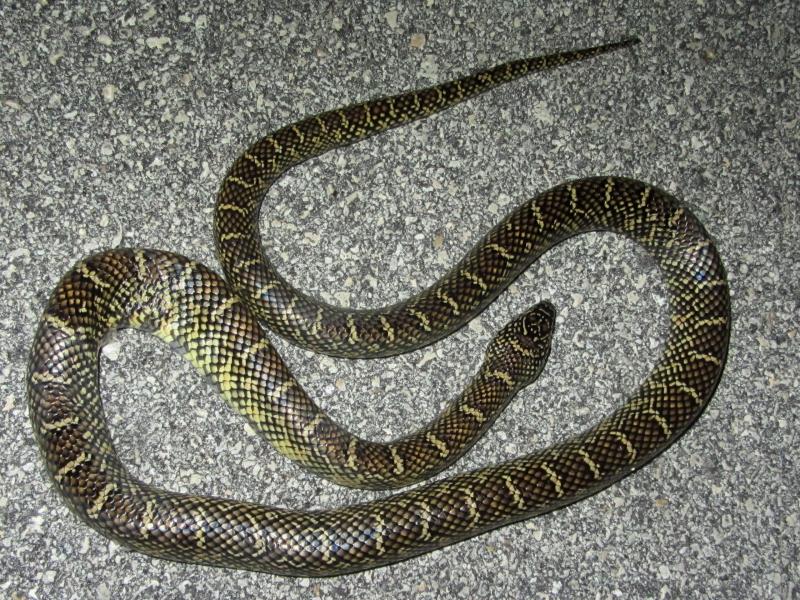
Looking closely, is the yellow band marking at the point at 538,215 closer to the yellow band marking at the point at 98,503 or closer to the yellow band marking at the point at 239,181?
the yellow band marking at the point at 239,181

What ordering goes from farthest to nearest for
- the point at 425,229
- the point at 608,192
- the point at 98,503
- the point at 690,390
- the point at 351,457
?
1. the point at 425,229
2. the point at 608,192
3. the point at 690,390
4. the point at 351,457
5. the point at 98,503

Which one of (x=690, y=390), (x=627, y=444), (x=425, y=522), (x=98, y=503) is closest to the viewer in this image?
(x=98, y=503)

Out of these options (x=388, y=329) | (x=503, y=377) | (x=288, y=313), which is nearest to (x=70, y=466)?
(x=288, y=313)

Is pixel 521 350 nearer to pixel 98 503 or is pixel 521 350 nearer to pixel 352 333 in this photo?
pixel 352 333

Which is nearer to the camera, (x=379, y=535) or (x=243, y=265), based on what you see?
(x=379, y=535)

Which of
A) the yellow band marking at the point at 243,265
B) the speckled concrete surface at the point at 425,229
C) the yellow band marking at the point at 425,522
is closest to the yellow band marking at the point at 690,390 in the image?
the speckled concrete surface at the point at 425,229

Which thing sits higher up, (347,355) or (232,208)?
(232,208)
